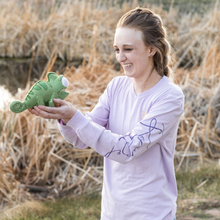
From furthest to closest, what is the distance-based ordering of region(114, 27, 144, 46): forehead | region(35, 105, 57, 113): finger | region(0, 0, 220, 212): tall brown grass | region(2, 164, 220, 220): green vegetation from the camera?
region(0, 0, 220, 212): tall brown grass
region(2, 164, 220, 220): green vegetation
region(114, 27, 144, 46): forehead
region(35, 105, 57, 113): finger

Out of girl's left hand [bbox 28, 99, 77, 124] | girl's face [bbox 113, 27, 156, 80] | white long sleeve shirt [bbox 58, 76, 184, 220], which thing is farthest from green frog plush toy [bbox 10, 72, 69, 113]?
girl's face [bbox 113, 27, 156, 80]

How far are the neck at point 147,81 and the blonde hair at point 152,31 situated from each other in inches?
1.2

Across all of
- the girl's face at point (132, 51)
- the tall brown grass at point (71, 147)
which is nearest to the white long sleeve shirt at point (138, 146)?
the girl's face at point (132, 51)

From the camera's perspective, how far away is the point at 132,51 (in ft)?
4.96

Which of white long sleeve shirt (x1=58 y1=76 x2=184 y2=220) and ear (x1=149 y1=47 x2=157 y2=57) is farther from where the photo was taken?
ear (x1=149 y1=47 x2=157 y2=57)

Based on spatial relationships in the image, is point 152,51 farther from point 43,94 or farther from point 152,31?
point 43,94

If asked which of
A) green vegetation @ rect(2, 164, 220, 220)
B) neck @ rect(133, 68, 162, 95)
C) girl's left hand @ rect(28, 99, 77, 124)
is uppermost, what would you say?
neck @ rect(133, 68, 162, 95)

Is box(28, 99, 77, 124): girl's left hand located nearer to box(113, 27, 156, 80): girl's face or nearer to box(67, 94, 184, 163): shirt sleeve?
box(67, 94, 184, 163): shirt sleeve

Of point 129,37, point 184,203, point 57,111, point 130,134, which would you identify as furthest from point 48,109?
point 184,203

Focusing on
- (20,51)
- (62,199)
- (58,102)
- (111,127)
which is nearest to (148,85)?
(111,127)

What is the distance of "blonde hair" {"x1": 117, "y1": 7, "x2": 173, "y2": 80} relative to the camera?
1.53 m

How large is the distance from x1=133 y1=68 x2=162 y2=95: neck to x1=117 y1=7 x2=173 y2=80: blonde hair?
1.2 inches

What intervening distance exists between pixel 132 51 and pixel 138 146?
426 millimetres

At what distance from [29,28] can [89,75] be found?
3922 mm
